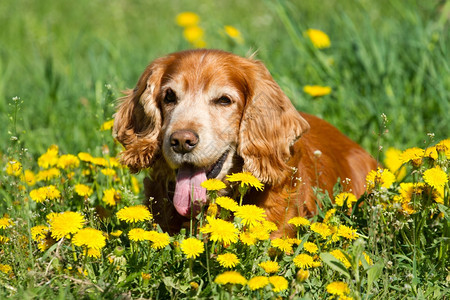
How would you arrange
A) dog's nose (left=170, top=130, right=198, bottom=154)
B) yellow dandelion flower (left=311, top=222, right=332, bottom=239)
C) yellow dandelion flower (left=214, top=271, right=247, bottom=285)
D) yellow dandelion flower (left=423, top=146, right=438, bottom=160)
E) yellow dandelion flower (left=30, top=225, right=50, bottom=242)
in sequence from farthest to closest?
dog's nose (left=170, top=130, right=198, bottom=154) < yellow dandelion flower (left=423, top=146, right=438, bottom=160) < yellow dandelion flower (left=30, top=225, right=50, bottom=242) < yellow dandelion flower (left=311, top=222, right=332, bottom=239) < yellow dandelion flower (left=214, top=271, right=247, bottom=285)

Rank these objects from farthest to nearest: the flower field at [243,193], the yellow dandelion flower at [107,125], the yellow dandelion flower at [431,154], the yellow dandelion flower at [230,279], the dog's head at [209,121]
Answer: the yellow dandelion flower at [107,125] < the dog's head at [209,121] < the yellow dandelion flower at [431,154] < the flower field at [243,193] < the yellow dandelion flower at [230,279]

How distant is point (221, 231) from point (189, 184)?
34.5 inches

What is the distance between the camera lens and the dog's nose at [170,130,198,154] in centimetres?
302

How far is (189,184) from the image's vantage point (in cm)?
315

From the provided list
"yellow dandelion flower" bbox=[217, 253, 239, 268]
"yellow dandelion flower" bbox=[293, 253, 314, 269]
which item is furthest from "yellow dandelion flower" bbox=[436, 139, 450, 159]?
"yellow dandelion flower" bbox=[217, 253, 239, 268]

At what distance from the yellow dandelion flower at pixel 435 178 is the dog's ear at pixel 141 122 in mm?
1434

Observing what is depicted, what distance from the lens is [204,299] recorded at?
227 cm

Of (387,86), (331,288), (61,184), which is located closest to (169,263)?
(331,288)

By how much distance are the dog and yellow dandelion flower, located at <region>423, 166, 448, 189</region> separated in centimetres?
65

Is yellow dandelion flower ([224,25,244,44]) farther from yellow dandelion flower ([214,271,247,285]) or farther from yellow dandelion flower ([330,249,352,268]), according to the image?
yellow dandelion flower ([214,271,247,285])

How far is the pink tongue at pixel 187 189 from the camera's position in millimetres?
3102

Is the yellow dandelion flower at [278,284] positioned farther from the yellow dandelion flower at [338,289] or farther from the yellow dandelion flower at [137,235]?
the yellow dandelion flower at [137,235]

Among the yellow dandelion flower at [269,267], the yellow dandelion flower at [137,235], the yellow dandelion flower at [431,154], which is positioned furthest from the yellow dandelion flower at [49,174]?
the yellow dandelion flower at [431,154]

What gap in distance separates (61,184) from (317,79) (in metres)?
2.51
